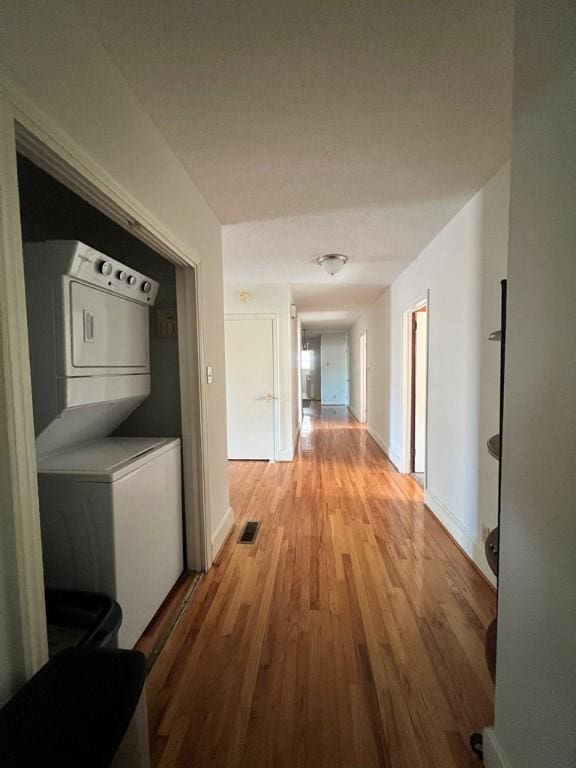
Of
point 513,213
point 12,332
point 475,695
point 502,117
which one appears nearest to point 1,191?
point 12,332

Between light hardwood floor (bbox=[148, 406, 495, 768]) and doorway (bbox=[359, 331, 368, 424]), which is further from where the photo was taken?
doorway (bbox=[359, 331, 368, 424])

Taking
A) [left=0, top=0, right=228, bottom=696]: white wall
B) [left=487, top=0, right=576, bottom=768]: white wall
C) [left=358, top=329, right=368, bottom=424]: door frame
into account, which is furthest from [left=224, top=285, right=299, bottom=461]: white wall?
[left=487, top=0, right=576, bottom=768]: white wall

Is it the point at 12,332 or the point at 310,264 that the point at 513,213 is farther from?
the point at 310,264

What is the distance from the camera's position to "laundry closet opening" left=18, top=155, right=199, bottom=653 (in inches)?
49.1

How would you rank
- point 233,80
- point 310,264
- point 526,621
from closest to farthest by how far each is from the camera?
point 526,621
point 233,80
point 310,264

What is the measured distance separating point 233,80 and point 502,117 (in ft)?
3.71

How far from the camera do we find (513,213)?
2.92ft

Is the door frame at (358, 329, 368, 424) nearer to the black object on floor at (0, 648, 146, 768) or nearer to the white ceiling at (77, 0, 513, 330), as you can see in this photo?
the white ceiling at (77, 0, 513, 330)

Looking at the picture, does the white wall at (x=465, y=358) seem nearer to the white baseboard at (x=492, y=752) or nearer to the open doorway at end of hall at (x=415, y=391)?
the open doorway at end of hall at (x=415, y=391)

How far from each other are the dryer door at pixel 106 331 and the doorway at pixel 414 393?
112 inches

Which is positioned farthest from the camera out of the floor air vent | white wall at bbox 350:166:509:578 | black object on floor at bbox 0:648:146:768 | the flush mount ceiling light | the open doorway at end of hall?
the open doorway at end of hall

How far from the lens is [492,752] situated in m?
0.97

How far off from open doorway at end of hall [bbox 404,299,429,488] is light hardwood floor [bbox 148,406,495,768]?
1226 millimetres

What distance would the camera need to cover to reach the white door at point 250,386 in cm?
422
